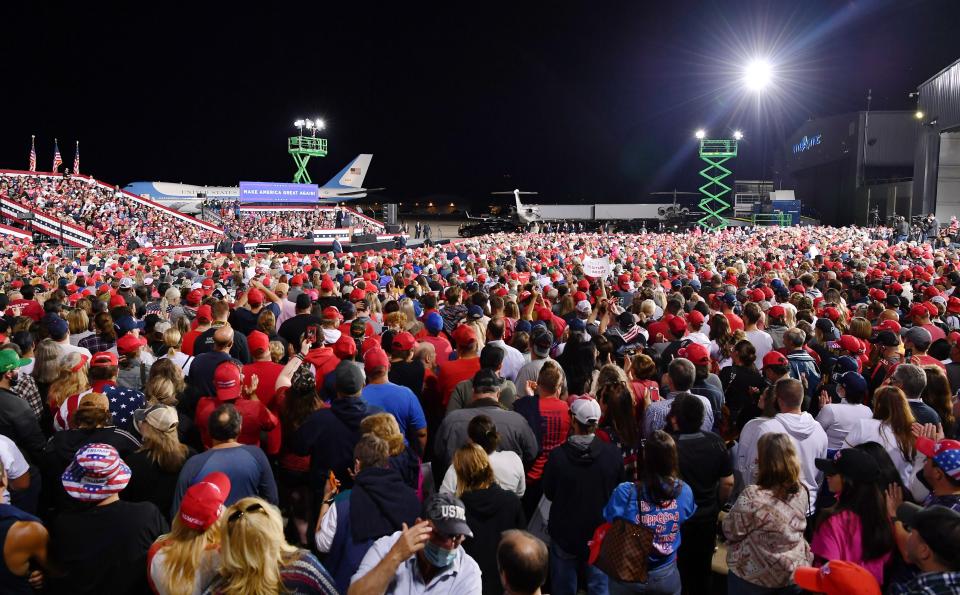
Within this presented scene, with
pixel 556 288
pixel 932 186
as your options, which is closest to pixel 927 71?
pixel 932 186

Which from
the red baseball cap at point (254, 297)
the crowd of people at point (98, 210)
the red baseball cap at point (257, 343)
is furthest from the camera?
the crowd of people at point (98, 210)

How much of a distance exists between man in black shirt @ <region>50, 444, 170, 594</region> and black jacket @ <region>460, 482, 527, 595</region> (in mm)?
1722

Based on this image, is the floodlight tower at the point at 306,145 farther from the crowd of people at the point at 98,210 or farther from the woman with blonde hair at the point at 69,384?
the woman with blonde hair at the point at 69,384

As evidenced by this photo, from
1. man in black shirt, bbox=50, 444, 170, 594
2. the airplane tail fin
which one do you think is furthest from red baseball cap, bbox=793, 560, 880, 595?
the airplane tail fin

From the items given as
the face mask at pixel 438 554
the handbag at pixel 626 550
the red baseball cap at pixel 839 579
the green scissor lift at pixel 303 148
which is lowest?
the handbag at pixel 626 550

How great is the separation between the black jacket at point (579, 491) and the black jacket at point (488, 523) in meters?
0.53

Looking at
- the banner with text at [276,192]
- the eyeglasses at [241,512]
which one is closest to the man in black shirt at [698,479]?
the eyeglasses at [241,512]

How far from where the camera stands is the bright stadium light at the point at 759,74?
67125mm

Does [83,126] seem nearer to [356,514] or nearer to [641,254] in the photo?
[641,254]

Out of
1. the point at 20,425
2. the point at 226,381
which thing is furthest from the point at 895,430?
the point at 20,425

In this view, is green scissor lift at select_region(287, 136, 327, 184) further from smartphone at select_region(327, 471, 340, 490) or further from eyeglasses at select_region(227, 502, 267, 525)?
eyeglasses at select_region(227, 502, 267, 525)

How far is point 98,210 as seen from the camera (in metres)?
40.5

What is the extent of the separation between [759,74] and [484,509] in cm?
7482

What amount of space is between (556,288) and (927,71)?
51.0 meters
